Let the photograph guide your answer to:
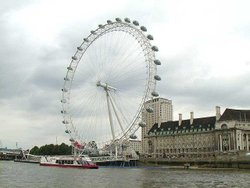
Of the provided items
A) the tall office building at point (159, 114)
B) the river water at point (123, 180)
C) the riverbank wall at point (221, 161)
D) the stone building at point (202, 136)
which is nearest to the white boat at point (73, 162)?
the riverbank wall at point (221, 161)

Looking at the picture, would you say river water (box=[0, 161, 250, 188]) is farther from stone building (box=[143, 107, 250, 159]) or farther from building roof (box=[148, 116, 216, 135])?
building roof (box=[148, 116, 216, 135])

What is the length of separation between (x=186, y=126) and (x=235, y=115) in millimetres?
18698

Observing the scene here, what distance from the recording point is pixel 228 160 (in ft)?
280

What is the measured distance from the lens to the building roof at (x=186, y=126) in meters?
121

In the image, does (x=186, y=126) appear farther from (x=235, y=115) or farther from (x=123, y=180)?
(x=123, y=180)

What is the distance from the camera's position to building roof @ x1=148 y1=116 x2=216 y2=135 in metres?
121

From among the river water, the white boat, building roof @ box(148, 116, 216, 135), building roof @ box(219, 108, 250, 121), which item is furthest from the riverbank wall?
the river water

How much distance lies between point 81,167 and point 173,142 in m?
55.0

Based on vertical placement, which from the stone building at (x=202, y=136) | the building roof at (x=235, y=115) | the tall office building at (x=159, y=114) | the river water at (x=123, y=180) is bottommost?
the river water at (x=123, y=180)

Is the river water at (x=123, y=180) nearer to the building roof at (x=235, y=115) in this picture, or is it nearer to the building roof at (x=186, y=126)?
the building roof at (x=235, y=115)

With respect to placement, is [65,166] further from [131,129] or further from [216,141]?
[216,141]

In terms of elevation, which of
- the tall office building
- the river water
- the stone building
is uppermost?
the tall office building

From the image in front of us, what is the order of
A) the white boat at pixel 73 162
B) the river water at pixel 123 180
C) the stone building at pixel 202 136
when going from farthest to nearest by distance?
1. the stone building at pixel 202 136
2. the white boat at pixel 73 162
3. the river water at pixel 123 180

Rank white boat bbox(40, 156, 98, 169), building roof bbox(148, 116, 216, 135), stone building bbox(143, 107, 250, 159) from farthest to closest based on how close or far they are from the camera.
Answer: building roof bbox(148, 116, 216, 135)
stone building bbox(143, 107, 250, 159)
white boat bbox(40, 156, 98, 169)
